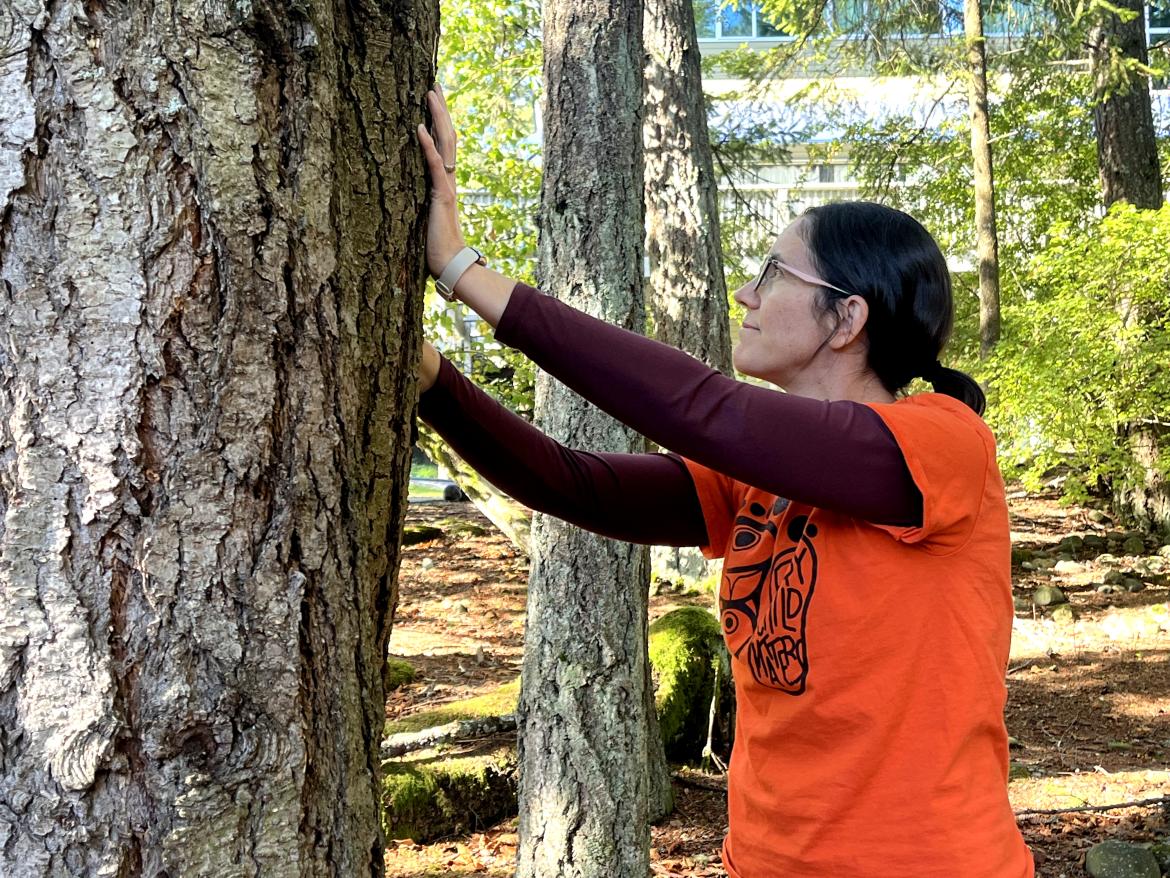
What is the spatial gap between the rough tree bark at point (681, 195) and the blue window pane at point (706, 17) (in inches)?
392

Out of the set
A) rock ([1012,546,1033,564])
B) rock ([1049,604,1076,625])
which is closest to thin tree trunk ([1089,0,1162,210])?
rock ([1012,546,1033,564])

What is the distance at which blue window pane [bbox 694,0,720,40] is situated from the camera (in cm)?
1791

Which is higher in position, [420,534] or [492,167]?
[492,167]

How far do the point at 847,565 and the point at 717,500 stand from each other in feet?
1.56

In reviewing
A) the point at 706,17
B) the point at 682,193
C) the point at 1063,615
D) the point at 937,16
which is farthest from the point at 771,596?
the point at 706,17

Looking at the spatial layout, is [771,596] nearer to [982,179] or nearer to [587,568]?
[587,568]

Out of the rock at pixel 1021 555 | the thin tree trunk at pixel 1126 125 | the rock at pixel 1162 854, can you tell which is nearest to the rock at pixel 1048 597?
the rock at pixel 1021 555

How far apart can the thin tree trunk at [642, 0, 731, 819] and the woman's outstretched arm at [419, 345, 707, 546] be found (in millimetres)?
5947

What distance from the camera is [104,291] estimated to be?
3.98 ft

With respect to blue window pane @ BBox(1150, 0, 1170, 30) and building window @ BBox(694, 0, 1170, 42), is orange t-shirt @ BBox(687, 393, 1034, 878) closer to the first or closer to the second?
building window @ BBox(694, 0, 1170, 42)

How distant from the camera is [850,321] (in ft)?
6.18

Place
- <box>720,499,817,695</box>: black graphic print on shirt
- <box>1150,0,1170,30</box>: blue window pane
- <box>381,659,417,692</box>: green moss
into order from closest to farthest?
<box>720,499,817,695</box>: black graphic print on shirt → <box>381,659,417,692</box>: green moss → <box>1150,0,1170,30</box>: blue window pane

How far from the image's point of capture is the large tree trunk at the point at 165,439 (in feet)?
3.94

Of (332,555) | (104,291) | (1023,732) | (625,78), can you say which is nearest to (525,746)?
(625,78)
